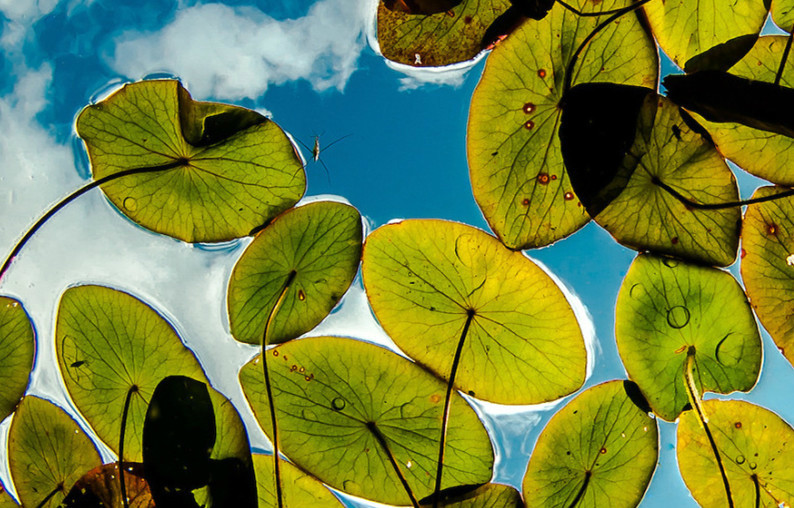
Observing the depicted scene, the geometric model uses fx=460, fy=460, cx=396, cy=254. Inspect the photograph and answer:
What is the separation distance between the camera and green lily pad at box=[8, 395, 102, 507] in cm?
110

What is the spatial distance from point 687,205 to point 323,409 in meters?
0.93

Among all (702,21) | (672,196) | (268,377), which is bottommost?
(268,377)

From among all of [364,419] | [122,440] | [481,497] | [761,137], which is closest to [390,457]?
[364,419]

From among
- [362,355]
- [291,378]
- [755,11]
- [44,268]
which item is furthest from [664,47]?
[44,268]

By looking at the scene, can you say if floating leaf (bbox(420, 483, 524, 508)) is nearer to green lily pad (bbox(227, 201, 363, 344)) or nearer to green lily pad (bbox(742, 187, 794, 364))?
green lily pad (bbox(227, 201, 363, 344))

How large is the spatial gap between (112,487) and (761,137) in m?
1.66

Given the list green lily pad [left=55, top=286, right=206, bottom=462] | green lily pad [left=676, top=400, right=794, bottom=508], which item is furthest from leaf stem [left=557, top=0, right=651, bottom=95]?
green lily pad [left=55, top=286, right=206, bottom=462]

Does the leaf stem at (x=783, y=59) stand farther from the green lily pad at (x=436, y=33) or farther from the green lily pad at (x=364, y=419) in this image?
the green lily pad at (x=364, y=419)

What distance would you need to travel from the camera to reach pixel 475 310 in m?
1.07

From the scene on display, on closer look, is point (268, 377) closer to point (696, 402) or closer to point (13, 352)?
point (13, 352)

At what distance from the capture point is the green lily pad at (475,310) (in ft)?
3.30

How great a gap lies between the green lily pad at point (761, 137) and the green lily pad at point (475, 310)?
1.59 ft

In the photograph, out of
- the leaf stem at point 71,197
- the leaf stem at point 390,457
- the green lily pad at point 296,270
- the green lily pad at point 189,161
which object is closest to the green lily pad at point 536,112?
the green lily pad at point 296,270

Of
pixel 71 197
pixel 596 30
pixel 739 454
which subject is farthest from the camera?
pixel 739 454
